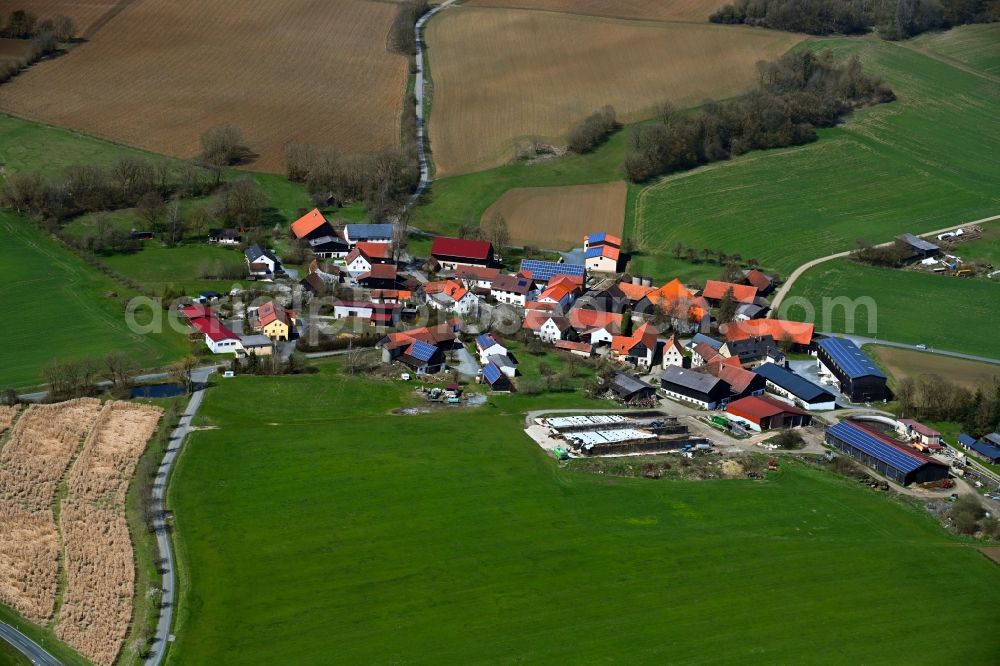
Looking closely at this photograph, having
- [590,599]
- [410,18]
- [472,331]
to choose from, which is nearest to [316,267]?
[472,331]

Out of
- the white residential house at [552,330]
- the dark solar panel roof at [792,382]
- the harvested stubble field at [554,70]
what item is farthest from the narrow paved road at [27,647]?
the harvested stubble field at [554,70]

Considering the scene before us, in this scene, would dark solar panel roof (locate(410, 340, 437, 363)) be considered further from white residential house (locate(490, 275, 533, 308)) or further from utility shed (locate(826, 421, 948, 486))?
utility shed (locate(826, 421, 948, 486))

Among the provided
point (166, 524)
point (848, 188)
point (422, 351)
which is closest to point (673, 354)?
point (422, 351)

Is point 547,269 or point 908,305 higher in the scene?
point 547,269

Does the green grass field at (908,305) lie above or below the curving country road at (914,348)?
above

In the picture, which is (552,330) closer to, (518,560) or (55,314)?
(518,560)

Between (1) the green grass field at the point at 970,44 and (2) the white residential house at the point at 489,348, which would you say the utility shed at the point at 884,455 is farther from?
(1) the green grass field at the point at 970,44

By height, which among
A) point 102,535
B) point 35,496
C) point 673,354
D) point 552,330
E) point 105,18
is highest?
point 105,18
